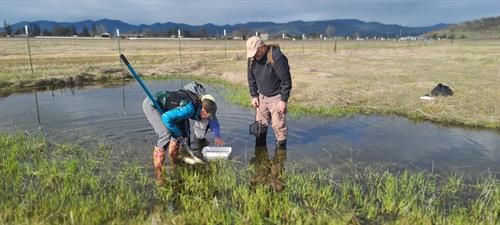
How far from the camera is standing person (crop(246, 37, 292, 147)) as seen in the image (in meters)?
6.62

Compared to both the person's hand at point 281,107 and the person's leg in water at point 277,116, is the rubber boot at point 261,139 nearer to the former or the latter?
the person's leg in water at point 277,116

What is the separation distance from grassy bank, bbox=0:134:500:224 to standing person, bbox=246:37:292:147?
41.1 inches

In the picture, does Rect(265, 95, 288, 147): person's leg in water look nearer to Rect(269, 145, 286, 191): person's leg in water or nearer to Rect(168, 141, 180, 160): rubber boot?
Rect(269, 145, 286, 191): person's leg in water

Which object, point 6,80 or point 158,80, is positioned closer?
point 6,80

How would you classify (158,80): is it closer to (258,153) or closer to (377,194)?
(258,153)

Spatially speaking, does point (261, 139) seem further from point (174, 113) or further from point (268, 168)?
point (174, 113)

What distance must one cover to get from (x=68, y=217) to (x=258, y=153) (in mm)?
3874

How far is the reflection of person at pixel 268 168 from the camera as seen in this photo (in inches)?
231

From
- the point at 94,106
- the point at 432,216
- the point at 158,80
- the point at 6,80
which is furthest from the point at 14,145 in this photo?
the point at 158,80

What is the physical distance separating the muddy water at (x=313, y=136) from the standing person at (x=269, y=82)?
0.72 meters

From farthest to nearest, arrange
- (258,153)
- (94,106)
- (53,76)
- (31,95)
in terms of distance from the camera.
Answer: (53,76), (31,95), (94,106), (258,153)

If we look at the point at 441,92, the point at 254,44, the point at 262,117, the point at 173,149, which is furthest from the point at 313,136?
the point at 441,92

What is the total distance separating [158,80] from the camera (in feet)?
63.5

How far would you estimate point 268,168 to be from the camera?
261 inches
